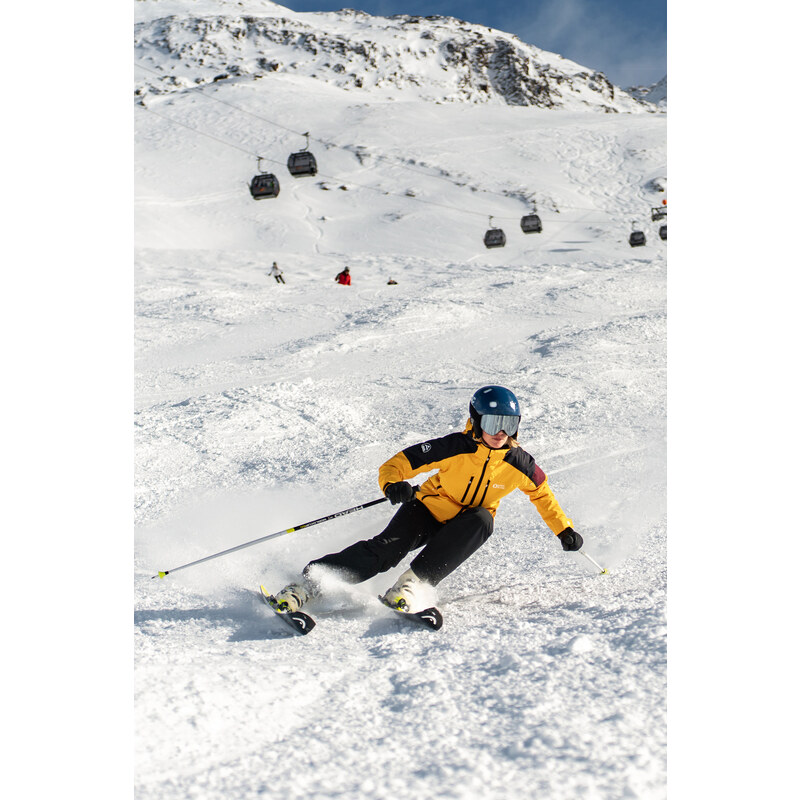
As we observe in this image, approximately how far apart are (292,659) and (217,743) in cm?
67

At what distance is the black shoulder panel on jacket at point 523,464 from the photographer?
392 cm

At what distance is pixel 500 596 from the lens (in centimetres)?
374

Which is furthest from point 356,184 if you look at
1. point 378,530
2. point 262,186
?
point 378,530

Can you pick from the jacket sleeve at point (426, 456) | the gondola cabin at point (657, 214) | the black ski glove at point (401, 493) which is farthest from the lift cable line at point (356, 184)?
the black ski glove at point (401, 493)

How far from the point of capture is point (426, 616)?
10.5ft

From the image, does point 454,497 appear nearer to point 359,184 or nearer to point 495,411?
point 495,411

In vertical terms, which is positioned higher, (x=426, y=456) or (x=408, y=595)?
(x=426, y=456)

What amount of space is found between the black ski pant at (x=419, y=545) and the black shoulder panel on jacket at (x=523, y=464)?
33 cm

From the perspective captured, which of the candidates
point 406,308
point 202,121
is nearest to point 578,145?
point 202,121

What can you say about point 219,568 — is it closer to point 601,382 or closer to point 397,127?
point 601,382

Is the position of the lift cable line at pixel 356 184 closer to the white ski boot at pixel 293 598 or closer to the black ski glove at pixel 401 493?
the black ski glove at pixel 401 493

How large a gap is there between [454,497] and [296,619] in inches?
49.1

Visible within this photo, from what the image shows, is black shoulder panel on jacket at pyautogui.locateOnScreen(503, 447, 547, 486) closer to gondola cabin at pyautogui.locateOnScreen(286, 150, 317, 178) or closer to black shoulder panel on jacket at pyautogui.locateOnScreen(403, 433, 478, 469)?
black shoulder panel on jacket at pyautogui.locateOnScreen(403, 433, 478, 469)

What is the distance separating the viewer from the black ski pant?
11.7ft
